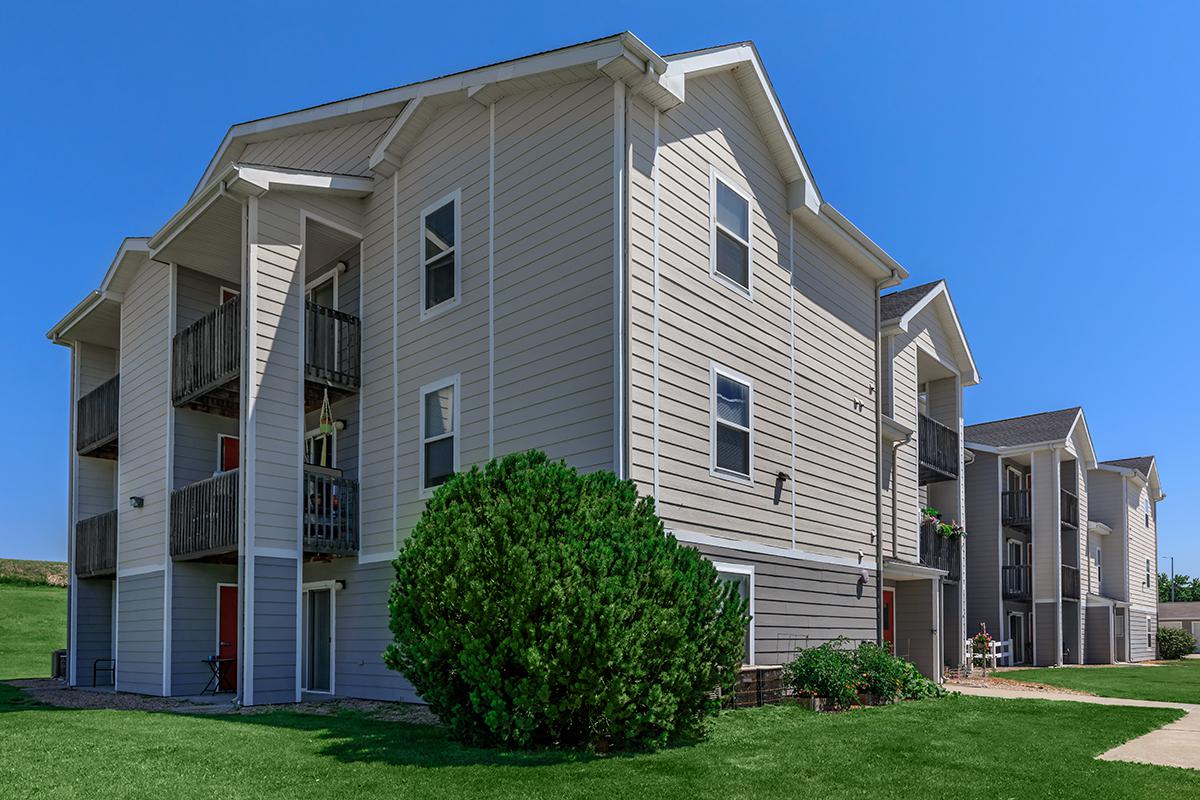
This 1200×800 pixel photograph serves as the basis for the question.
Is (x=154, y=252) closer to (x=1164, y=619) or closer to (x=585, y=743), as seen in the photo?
(x=585, y=743)

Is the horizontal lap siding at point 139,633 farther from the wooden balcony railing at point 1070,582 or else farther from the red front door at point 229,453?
the wooden balcony railing at point 1070,582

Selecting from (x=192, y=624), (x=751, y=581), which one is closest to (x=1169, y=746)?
(x=751, y=581)

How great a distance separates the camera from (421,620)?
1079 cm

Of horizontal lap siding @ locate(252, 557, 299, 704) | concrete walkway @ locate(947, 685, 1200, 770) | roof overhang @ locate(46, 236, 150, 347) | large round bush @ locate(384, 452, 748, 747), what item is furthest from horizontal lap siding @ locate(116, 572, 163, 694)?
concrete walkway @ locate(947, 685, 1200, 770)

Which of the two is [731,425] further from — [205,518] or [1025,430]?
[1025,430]

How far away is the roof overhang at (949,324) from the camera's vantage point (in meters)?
23.2

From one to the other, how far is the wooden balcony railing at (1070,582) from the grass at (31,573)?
126ft

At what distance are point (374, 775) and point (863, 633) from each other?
469 inches

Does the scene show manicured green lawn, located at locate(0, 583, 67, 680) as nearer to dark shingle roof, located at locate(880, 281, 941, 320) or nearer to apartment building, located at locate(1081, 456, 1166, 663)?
dark shingle roof, located at locate(880, 281, 941, 320)

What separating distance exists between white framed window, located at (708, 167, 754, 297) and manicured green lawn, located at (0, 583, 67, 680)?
20773 millimetres

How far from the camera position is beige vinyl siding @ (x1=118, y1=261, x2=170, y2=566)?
63.4 ft

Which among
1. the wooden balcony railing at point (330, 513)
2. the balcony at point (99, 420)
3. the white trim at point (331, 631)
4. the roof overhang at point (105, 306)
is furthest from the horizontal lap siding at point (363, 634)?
the roof overhang at point (105, 306)

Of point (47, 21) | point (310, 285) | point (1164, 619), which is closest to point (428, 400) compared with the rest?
point (310, 285)

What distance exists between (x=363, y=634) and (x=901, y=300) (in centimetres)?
1527
